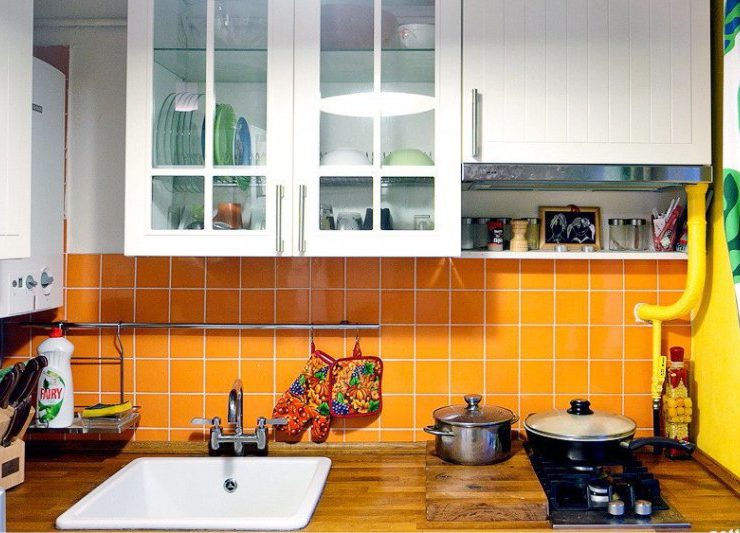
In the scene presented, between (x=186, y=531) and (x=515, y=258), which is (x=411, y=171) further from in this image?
(x=186, y=531)

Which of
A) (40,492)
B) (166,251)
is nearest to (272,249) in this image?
(166,251)

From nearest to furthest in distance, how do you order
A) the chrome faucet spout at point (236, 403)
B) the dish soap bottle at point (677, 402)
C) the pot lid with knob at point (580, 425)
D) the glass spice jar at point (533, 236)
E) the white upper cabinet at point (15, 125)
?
1. the white upper cabinet at point (15, 125)
2. the pot lid with knob at point (580, 425)
3. the chrome faucet spout at point (236, 403)
4. the dish soap bottle at point (677, 402)
5. the glass spice jar at point (533, 236)

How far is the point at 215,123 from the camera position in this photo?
5.97 ft

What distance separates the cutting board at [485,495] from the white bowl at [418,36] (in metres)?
1.12

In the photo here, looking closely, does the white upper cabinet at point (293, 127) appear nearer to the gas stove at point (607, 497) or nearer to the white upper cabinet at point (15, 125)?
the white upper cabinet at point (15, 125)

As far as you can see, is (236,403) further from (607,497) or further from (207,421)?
(607,497)

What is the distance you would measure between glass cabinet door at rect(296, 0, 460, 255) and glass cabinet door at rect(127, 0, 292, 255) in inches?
2.9

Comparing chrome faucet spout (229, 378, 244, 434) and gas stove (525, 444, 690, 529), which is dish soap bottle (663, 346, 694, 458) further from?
chrome faucet spout (229, 378, 244, 434)

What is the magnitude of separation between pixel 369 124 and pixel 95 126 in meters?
0.91

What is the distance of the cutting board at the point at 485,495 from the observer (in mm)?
1581

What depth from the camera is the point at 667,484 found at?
6.00ft

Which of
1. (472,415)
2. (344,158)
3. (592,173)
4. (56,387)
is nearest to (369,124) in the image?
(344,158)

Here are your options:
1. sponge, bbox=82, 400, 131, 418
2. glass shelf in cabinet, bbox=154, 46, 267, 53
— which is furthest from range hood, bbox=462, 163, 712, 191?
sponge, bbox=82, 400, 131, 418

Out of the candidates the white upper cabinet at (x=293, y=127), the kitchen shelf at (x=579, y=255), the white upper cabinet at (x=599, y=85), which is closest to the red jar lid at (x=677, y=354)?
the kitchen shelf at (x=579, y=255)
